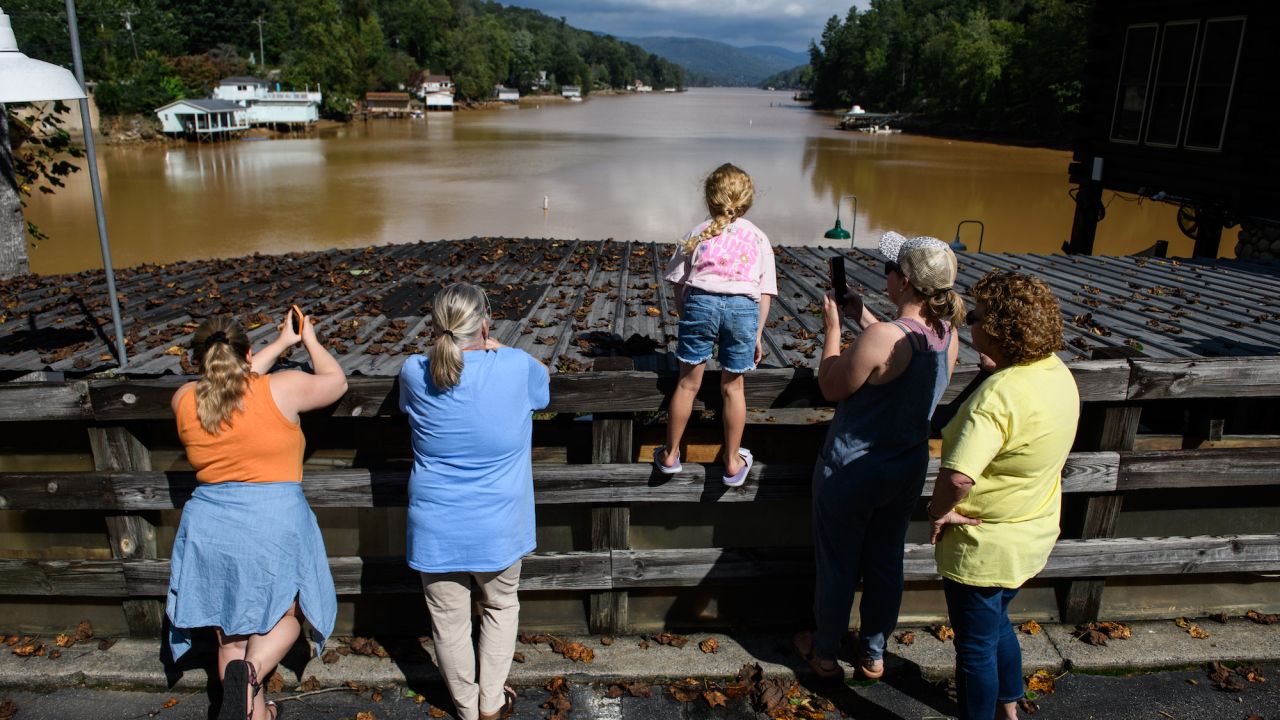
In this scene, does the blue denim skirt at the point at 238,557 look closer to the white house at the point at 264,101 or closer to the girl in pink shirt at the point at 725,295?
the girl in pink shirt at the point at 725,295

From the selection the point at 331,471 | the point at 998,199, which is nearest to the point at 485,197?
the point at 998,199

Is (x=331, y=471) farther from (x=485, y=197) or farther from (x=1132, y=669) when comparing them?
(x=485, y=197)

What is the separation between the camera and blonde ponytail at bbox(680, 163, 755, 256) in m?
4.08

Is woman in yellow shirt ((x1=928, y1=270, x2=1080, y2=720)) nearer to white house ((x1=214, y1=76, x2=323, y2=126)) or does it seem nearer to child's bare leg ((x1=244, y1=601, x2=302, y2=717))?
child's bare leg ((x1=244, y1=601, x2=302, y2=717))

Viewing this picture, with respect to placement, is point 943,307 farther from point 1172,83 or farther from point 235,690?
point 1172,83

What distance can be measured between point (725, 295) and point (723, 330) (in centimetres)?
17

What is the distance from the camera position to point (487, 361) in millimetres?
3535

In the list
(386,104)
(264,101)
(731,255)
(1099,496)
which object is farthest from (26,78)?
(386,104)

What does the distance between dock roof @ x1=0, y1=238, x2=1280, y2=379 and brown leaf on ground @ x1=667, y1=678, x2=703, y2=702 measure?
5.53 feet

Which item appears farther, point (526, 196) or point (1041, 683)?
point (526, 196)

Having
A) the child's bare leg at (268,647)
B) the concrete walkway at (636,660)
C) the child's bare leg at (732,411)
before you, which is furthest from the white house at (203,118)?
the child's bare leg at (732,411)

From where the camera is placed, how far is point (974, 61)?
86312mm

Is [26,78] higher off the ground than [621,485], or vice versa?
[26,78]

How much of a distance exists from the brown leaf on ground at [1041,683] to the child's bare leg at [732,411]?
189 centimetres
